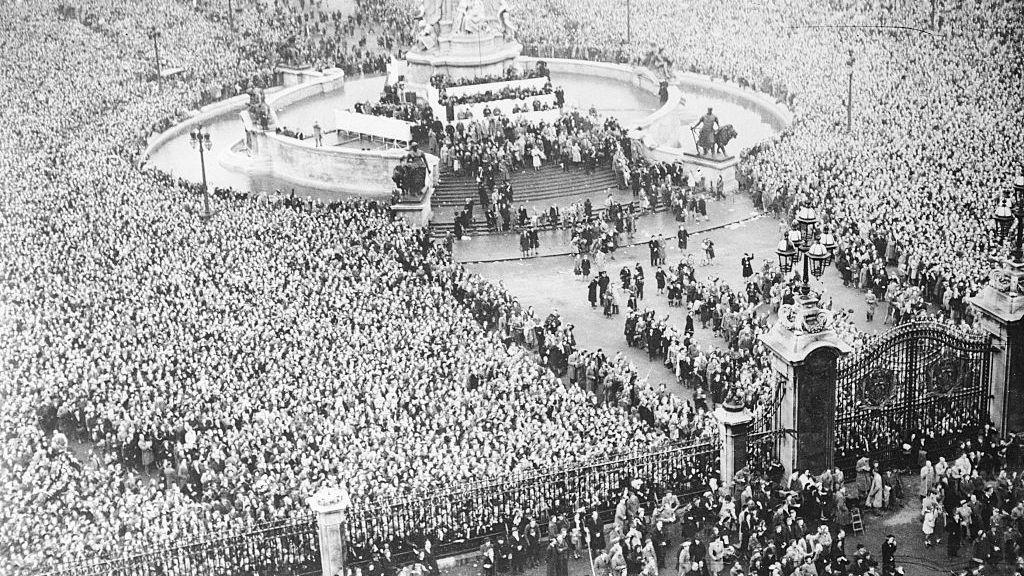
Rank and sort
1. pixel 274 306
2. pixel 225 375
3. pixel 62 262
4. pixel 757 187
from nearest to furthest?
1. pixel 225 375
2. pixel 274 306
3. pixel 62 262
4. pixel 757 187

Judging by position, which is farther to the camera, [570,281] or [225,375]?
[570,281]

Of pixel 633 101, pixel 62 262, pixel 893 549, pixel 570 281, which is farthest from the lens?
pixel 633 101

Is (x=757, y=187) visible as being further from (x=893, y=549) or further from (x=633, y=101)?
(x=893, y=549)

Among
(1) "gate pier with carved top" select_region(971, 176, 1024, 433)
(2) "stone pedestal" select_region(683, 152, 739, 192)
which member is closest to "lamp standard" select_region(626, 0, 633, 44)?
(2) "stone pedestal" select_region(683, 152, 739, 192)

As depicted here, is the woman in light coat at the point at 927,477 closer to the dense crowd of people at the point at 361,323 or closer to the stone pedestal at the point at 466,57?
the dense crowd of people at the point at 361,323

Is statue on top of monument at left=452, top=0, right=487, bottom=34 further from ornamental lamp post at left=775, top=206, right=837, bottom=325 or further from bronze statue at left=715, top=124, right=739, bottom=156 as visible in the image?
ornamental lamp post at left=775, top=206, right=837, bottom=325

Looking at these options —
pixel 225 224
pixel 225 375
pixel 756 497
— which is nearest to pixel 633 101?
pixel 225 224

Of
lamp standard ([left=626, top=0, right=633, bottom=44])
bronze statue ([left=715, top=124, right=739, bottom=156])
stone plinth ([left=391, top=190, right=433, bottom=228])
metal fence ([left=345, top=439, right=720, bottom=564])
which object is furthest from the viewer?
lamp standard ([left=626, top=0, right=633, bottom=44])
